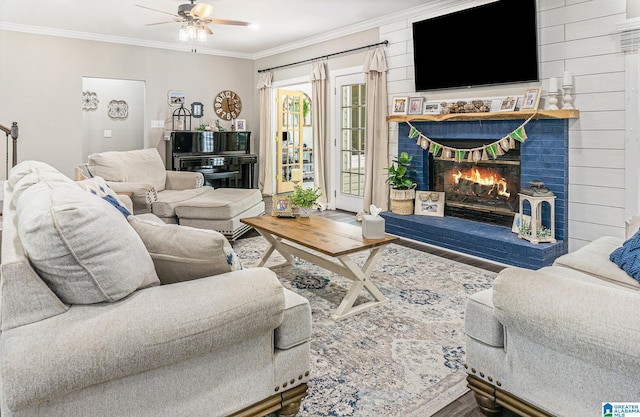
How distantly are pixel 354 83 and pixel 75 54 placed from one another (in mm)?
4038

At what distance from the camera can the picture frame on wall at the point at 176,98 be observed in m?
7.26

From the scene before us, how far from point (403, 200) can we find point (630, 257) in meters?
2.91

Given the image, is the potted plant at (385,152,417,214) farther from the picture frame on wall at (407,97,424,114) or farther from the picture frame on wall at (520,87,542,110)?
the picture frame on wall at (520,87,542,110)

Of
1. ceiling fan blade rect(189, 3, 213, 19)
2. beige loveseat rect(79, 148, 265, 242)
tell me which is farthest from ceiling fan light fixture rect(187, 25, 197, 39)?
beige loveseat rect(79, 148, 265, 242)

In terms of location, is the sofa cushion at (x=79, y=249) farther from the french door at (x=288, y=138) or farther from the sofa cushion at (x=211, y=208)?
the french door at (x=288, y=138)

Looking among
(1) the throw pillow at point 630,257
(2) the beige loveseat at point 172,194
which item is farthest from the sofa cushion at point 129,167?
(1) the throw pillow at point 630,257

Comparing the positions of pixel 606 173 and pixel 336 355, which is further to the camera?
pixel 606 173

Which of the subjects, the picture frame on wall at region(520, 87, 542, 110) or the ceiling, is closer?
the picture frame on wall at region(520, 87, 542, 110)

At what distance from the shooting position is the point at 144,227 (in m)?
1.72

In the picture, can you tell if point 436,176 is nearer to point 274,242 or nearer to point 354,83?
point 354,83

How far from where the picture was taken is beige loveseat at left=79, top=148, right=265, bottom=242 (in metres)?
4.50

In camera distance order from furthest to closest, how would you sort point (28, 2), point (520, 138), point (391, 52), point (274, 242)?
1. point (391, 52)
2. point (28, 2)
3. point (520, 138)
4. point (274, 242)

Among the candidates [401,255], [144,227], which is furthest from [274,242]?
[144,227]

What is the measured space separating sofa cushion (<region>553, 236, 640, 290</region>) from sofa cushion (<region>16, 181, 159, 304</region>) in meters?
2.12
